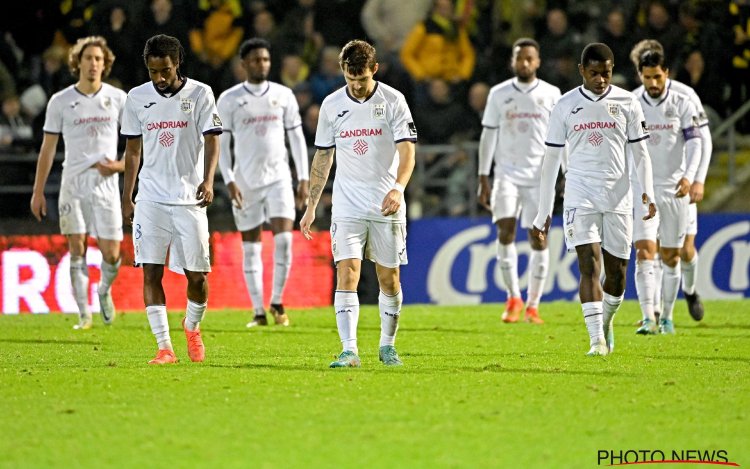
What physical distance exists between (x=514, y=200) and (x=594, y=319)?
4538 mm

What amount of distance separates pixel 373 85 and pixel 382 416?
3067 millimetres

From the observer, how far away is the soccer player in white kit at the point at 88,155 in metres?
14.8

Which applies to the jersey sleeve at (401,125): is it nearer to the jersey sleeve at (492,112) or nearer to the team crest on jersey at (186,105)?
the team crest on jersey at (186,105)

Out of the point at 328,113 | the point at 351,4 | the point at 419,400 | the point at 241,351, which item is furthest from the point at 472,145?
the point at 419,400

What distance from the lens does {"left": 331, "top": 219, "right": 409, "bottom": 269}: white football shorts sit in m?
10.3

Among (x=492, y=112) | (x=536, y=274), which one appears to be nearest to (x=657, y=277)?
(x=536, y=274)

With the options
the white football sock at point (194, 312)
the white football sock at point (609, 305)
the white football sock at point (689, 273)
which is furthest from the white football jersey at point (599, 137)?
the white football sock at point (689, 273)

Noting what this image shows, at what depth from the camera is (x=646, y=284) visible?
13.9 meters

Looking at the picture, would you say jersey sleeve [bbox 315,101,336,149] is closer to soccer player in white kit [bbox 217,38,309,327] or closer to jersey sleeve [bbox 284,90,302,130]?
soccer player in white kit [bbox 217,38,309,327]

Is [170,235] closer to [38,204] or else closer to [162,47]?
[162,47]

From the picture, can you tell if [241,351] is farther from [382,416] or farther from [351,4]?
[351,4]

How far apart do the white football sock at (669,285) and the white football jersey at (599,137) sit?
306cm

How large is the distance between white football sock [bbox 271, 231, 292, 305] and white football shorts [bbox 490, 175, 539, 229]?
2.26 metres

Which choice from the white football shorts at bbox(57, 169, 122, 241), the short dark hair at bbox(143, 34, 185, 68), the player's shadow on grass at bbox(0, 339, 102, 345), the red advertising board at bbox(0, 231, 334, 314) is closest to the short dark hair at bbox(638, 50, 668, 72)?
the short dark hair at bbox(143, 34, 185, 68)
